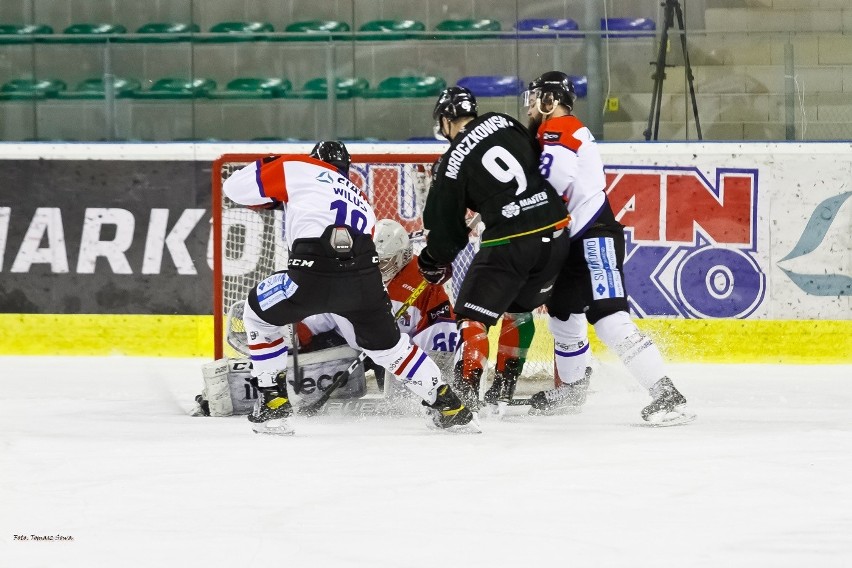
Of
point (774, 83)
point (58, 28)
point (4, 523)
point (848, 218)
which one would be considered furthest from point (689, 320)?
point (4, 523)

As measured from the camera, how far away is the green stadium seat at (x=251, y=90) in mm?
6309

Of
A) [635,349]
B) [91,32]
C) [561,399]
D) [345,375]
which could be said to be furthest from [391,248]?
[91,32]

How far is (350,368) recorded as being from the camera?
4.56 metres

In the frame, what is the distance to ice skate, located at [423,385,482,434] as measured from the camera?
3.96 m

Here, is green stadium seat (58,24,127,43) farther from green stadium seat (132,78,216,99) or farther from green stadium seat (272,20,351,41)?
green stadium seat (272,20,351,41)

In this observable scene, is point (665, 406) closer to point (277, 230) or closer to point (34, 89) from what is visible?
point (277, 230)

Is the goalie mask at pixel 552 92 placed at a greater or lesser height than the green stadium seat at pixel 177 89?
lesser

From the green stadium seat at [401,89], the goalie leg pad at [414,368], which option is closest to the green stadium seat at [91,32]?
the green stadium seat at [401,89]

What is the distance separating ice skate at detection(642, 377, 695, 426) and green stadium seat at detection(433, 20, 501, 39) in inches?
109

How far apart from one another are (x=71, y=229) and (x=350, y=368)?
7.87 ft

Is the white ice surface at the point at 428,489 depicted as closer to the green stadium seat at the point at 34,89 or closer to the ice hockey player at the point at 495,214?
the ice hockey player at the point at 495,214

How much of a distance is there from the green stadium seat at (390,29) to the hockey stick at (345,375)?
6.98 feet

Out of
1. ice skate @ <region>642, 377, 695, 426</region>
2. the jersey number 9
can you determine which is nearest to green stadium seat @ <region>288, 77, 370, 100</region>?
the jersey number 9

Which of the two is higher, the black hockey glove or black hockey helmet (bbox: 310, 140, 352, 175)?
black hockey helmet (bbox: 310, 140, 352, 175)
